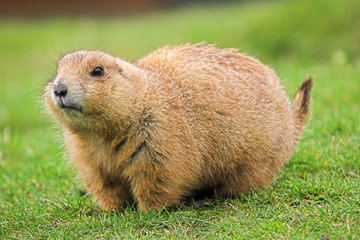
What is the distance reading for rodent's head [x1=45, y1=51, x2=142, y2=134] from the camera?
15.1ft

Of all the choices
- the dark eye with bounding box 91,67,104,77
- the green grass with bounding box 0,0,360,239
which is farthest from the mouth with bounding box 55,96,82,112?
the green grass with bounding box 0,0,360,239

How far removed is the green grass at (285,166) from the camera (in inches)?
180

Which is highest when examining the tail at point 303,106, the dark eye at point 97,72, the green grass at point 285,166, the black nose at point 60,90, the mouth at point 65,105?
the dark eye at point 97,72

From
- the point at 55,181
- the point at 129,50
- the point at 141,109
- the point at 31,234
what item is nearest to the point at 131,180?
the point at 141,109

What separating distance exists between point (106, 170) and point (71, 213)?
664 millimetres

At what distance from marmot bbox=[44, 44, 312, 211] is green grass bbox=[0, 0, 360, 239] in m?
0.27

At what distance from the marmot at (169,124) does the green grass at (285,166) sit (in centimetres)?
27

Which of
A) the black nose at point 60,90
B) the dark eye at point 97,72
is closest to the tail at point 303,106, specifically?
the dark eye at point 97,72

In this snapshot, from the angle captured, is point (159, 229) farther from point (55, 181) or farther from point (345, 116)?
point (345, 116)

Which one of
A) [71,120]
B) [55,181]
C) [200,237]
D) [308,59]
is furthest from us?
[308,59]

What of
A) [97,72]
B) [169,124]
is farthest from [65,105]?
[169,124]

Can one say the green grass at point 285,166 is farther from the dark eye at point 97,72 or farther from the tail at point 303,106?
the dark eye at point 97,72

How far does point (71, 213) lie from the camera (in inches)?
211

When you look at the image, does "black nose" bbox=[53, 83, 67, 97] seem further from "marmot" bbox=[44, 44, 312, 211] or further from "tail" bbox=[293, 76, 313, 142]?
"tail" bbox=[293, 76, 313, 142]
